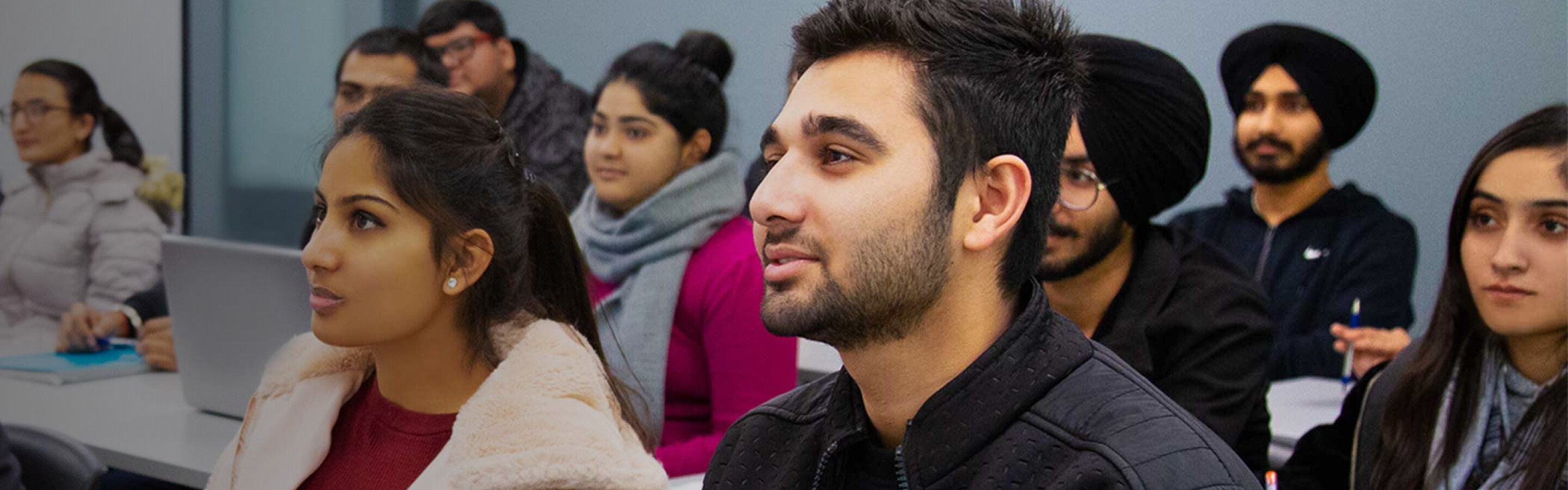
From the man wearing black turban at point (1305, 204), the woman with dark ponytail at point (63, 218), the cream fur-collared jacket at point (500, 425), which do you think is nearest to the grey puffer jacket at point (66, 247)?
the woman with dark ponytail at point (63, 218)

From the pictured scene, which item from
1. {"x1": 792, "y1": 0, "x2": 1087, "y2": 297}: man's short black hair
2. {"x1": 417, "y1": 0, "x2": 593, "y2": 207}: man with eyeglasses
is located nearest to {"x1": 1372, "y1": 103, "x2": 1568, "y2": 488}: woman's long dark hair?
{"x1": 792, "y1": 0, "x2": 1087, "y2": 297}: man's short black hair

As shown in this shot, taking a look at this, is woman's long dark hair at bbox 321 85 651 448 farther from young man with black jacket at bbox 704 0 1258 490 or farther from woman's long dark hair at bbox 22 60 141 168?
woman's long dark hair at bbox 22 60 141 168

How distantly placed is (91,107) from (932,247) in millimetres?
3486

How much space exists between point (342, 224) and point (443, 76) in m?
1.67

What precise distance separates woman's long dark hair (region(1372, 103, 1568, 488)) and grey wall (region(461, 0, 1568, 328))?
172 centimetres

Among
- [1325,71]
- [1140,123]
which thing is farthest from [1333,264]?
[1140,123]

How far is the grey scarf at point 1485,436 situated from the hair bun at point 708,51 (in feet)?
5.65

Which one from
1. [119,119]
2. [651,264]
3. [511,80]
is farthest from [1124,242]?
[119,119]

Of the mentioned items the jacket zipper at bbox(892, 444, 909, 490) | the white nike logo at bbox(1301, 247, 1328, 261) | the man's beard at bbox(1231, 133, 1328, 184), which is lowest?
the white nike logo at bbox(1301, 247, 1328, 261)

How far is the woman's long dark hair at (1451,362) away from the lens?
1988 mm

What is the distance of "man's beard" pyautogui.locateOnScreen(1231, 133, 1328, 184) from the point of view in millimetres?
3775

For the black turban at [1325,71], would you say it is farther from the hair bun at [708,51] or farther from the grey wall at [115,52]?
the grey wall at [115,52]

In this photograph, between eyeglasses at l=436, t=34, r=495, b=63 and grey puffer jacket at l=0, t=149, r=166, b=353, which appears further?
eyeglasses at l=436, t=34, r=495, b=63

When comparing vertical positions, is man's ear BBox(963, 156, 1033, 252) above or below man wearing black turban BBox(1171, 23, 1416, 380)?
above
